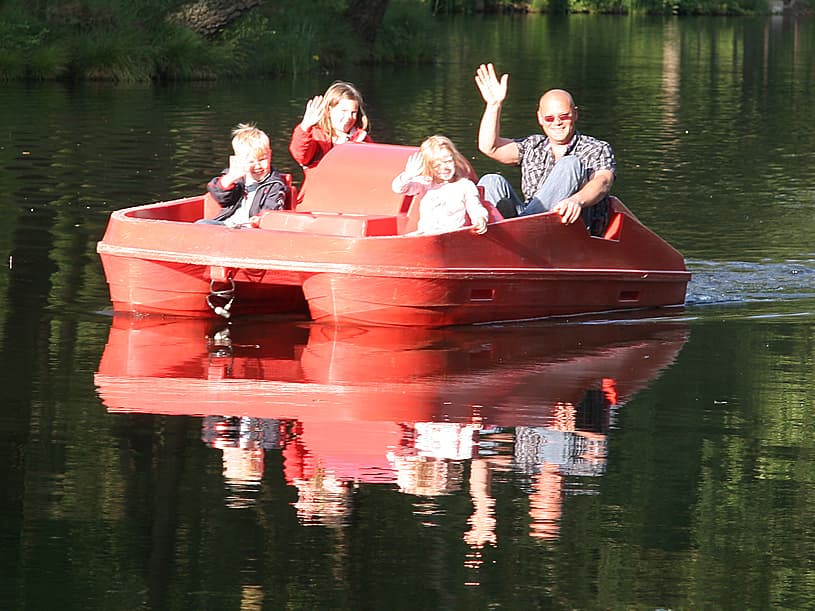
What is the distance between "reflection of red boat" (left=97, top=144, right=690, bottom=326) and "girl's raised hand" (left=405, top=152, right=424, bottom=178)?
0.67ft

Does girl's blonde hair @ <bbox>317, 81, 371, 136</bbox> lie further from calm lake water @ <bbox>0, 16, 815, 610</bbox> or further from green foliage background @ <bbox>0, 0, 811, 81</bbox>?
green foliage background @ <bbox>0, 0, 811, 81</bbox>

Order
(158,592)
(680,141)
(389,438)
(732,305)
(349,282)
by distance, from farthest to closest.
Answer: (680,141) < (732,305) < (349,282) < (389,438) < (158,592)

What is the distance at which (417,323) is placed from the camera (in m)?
10.1

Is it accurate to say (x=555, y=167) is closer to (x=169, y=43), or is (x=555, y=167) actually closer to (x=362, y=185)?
(x=362, y=185)

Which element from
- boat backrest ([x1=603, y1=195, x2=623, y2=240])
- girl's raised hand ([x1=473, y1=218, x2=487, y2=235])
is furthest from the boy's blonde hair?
boat backrest ([x1=603, y1=195, x2=623, y2=240])

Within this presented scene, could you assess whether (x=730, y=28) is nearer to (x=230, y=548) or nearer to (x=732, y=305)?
(x=732, y=305)

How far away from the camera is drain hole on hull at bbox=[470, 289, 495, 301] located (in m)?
10.1

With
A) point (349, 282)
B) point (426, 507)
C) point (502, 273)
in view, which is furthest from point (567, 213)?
point (426, 507)

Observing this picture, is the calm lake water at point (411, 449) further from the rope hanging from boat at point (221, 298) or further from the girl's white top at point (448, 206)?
the girl's white top at point (448, 206)

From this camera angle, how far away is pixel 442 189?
33.0 ft

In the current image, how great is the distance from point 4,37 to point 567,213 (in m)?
21.1

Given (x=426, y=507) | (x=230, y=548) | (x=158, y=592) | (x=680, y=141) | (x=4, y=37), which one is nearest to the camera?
(x=158, y=592)

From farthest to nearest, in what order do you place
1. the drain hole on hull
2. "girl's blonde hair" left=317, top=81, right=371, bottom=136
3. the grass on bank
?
1. the grass on bank
2. "girl's blonde hair" left=317, top=81, right=371, bottom=136
3. the drain hole on hull

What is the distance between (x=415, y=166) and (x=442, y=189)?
0.61 ft
